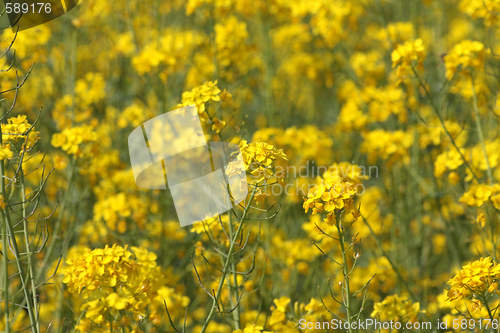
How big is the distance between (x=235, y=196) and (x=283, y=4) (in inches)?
104

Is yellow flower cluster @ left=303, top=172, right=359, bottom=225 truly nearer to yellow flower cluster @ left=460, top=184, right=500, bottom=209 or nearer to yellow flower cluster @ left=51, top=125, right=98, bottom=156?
yellow flower cluster @ left=460, top=184, right=500, bottom=209

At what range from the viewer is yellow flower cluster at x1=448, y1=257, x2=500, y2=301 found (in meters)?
1.94

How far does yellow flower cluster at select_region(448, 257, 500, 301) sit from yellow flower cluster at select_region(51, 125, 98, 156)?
2421 millimetres

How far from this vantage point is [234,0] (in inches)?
154

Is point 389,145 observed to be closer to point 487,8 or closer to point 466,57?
point 466,57

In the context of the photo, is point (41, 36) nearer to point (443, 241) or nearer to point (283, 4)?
point (283, 4)

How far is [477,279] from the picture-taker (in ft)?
6.35

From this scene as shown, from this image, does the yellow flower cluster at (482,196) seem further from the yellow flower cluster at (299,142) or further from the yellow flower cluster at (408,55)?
the yellow flower cluster at (299,142)

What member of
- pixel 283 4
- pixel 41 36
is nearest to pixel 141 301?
pixel 41 36

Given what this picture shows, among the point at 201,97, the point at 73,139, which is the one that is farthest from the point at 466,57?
the point at 73,139

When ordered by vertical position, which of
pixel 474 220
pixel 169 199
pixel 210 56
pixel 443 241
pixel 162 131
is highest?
pixel 210 56

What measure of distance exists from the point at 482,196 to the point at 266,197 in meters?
1.22

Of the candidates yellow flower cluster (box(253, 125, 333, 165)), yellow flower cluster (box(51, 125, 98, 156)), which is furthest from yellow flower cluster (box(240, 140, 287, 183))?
yellow flower cluster (box(51, 125, 98, 156))

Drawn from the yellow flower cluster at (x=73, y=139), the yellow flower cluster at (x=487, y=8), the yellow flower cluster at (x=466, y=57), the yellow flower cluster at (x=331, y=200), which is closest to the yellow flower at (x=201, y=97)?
the yellow flower cluster at (x=331, y=200)
